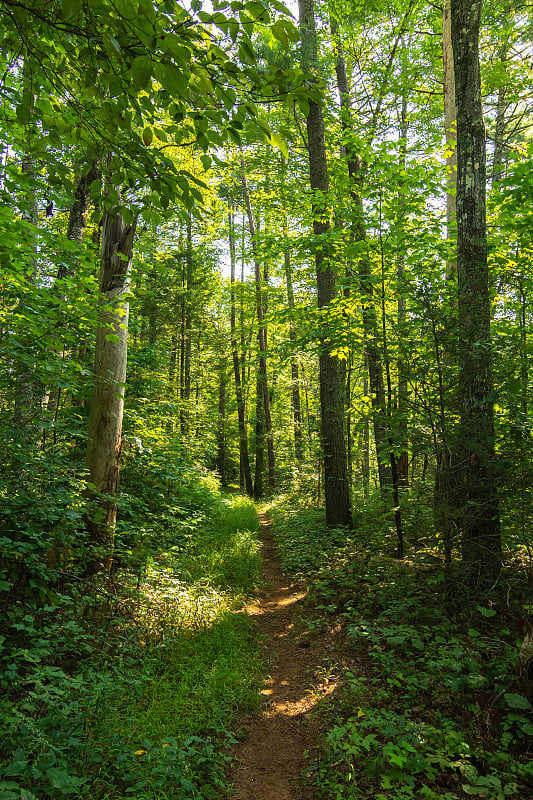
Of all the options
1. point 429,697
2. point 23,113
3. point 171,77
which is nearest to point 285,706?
point 429,697

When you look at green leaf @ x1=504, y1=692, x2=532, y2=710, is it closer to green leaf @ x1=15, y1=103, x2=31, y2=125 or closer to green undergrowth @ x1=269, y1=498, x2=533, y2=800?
green undergrowth @ x1=269, y1=498, x2=533, y2=800

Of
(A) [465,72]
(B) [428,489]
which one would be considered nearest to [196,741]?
(B) [428,489]

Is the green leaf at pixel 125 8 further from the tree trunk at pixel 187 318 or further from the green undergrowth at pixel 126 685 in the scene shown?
the tree trunk at pixel 187 318

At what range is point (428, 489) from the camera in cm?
464

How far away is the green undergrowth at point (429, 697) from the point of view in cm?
259

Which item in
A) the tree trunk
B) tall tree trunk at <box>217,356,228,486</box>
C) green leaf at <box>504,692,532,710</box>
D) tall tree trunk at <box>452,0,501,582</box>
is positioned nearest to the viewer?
green leaf at <box>504,692,532,710</box>

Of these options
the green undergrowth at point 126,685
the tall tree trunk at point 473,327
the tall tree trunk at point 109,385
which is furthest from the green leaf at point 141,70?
the tall tree trunk at point 473,327

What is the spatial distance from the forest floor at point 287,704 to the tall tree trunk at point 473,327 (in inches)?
72.7

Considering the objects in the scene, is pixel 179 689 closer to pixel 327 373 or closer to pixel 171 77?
pixel 171 77

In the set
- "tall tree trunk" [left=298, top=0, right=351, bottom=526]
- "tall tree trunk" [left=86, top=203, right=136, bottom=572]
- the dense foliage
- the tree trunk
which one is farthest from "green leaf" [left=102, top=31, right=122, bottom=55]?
the tree trunk

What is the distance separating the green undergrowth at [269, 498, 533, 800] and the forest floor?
146 mm

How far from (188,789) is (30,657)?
4.58 feet

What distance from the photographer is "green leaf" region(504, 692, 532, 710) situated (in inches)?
111

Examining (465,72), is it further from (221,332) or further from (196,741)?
(221,332)
